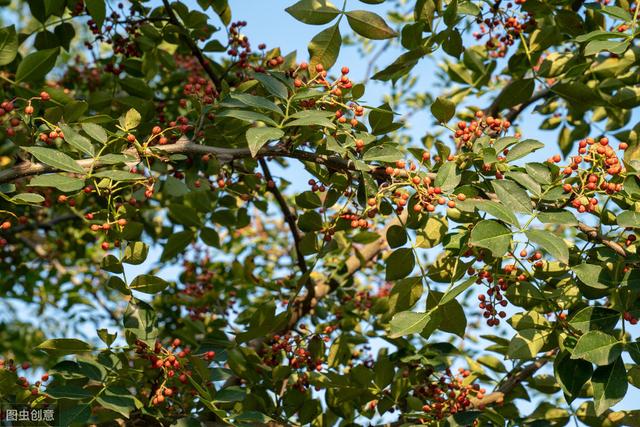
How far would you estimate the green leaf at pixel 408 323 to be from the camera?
1.70 metres

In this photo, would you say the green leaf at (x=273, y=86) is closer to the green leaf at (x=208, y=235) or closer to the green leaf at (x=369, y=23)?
the green leaf at (x=369, y=23)

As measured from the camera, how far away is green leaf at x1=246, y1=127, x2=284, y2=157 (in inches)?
61.3

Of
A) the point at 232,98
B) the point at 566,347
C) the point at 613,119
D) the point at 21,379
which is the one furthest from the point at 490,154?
the point at 613,119

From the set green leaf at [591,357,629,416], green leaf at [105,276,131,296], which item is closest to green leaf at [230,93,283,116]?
green leaf at [105,276,131,296]

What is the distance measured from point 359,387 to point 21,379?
108 centimetres

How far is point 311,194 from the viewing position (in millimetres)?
2322

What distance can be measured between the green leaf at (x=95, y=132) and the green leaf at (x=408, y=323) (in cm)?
87

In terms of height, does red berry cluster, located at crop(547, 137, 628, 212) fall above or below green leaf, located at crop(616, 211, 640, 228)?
above

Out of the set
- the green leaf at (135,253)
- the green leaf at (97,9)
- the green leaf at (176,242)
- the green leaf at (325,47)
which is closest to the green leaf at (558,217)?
the green leaf at (325,47)

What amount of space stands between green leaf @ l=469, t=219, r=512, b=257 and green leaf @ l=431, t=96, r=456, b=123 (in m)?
0.49

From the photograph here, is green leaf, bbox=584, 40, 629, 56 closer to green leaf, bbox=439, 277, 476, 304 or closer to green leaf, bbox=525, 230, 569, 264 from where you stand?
green leaf, bbox=525, 230, 569, 264

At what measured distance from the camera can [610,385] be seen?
1.66 metres

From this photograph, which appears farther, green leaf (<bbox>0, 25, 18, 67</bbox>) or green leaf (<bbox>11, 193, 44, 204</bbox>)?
green leaf (<bbox>0, 25, 18, 67</bbox>)

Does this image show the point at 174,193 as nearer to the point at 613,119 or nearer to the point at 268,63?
the point at 268,63
